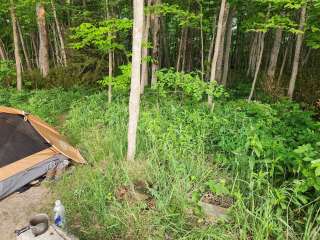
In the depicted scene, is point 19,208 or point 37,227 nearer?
point 37,227

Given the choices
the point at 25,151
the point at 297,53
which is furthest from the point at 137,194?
the point at 297,53

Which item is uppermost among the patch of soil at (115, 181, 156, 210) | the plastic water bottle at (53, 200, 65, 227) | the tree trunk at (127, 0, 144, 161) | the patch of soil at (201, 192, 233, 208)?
the tree trunk at (127, 0, 144, 161)

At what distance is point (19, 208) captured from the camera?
429 centimetres

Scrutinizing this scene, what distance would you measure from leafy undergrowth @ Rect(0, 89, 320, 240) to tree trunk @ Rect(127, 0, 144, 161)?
33 cm

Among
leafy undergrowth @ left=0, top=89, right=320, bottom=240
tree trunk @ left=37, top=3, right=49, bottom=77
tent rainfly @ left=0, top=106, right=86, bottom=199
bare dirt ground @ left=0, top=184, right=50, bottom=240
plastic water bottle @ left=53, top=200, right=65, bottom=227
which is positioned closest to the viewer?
leafy undergrowth @ left=0, top=89, right=320, bottom=240

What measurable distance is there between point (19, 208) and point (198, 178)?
2.71 m

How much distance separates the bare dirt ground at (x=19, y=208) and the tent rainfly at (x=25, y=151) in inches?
6.9

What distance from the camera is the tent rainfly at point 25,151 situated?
465cm

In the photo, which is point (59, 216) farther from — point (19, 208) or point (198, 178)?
point (198, 178)

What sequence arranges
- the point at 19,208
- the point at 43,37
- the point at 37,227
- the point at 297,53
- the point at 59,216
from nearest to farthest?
the point at 37,227 < the point at 59,216 < the point at 19,208 < the point at 297,53 < the point at 43,37

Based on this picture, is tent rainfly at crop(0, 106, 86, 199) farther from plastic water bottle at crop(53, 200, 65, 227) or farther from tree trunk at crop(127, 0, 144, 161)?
plastic water bottle at crop(53, 200, 65, 227)

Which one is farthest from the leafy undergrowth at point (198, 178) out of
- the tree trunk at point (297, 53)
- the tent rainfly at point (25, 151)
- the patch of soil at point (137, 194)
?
the tree trunk at point (297, 53)

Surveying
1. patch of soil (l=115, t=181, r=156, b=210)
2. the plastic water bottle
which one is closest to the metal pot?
the plastic water bottle

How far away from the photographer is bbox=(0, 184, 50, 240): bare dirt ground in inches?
151
